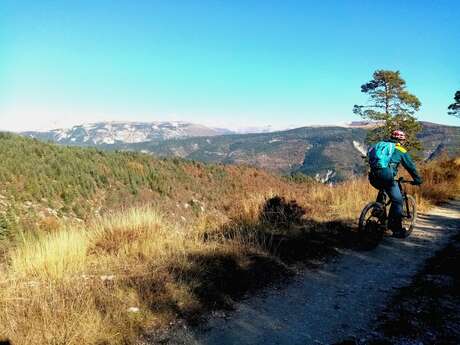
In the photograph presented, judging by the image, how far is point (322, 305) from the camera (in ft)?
13.8

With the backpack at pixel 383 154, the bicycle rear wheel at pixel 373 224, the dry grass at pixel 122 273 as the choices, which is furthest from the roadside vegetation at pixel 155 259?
the backpack at pixel 383 154

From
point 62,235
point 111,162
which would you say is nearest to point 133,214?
point 62,235

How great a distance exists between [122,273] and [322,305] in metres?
2.46

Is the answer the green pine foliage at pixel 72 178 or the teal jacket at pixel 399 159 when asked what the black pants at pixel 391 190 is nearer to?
the teal jacket at pixel 399 159

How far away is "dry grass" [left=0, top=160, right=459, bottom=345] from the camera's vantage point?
3.45m

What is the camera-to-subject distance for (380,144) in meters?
6.64

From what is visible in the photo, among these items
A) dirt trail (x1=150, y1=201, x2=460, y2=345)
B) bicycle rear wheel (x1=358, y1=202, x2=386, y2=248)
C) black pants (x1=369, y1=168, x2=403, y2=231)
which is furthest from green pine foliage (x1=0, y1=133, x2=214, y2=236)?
dirt trail (x1=150, y1=201, x2=460, y2=345)

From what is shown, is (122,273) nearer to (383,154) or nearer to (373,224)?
(373,224)

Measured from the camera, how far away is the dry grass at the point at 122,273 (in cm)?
345

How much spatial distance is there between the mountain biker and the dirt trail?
2.28 ft

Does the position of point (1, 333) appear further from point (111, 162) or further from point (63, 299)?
point (111, 162)

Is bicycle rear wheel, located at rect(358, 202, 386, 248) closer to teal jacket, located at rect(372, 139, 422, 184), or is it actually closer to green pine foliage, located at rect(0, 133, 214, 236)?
teal jacket, located at rect(372, 139, 422, 184)

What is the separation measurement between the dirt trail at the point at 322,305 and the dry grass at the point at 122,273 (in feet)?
1.21

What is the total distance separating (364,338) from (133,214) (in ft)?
14.6
